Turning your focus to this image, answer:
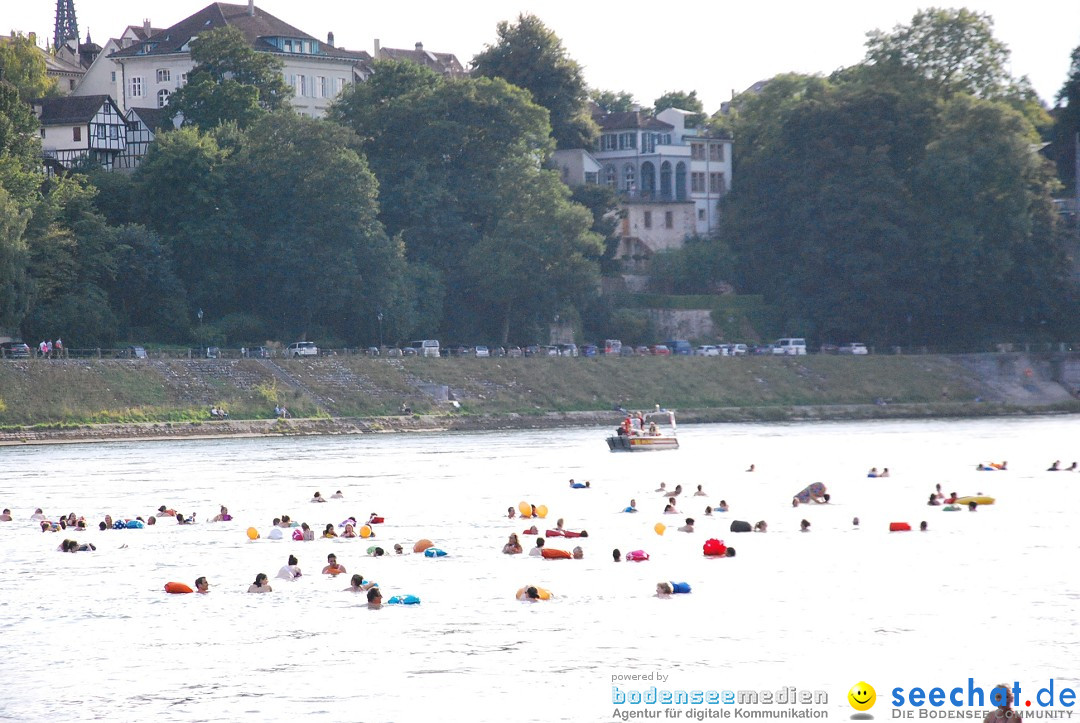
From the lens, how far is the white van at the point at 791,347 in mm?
125125

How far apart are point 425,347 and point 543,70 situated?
125 ft

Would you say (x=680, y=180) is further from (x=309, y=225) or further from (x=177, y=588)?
(x=177, y=588)

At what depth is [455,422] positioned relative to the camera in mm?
103625

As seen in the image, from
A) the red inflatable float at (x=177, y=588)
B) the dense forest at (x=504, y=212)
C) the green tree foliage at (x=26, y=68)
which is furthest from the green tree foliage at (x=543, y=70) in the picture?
the red inflatable float at (x=177, y=588)

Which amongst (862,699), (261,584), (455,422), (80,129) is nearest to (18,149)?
(80,129)

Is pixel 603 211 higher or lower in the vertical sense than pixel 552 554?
higher

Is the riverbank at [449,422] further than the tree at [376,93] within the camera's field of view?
Result: No

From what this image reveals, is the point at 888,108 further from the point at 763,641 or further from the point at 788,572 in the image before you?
the point at 763,641

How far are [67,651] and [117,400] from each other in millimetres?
59609

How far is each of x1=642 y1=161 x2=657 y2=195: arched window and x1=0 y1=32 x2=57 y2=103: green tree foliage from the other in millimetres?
52853

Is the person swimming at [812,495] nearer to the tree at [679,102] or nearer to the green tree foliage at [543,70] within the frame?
the green tree foliage at [543,70]

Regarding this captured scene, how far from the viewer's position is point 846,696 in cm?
2980

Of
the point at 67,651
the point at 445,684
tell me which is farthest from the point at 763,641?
the point at 67,651

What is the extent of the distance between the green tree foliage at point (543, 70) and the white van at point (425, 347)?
33.2 meters
